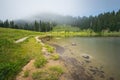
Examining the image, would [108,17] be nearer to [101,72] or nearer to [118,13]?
[118,13]

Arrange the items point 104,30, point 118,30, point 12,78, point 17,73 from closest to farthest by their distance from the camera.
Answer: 1. point 12,78
2. point 17,73
3. point 118,30
4. point 104,30

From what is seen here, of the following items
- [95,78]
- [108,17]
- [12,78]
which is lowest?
[95,78]

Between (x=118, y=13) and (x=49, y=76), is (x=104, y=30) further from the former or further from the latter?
(x=49, y=76)

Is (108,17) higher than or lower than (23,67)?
higher

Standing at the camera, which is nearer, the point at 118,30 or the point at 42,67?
the point at 42,67

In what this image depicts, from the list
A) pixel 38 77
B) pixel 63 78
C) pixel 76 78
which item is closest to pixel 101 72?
pixel 76 78

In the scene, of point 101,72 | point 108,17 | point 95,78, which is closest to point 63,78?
point 95,78

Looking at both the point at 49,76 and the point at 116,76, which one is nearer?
the point at 49,76

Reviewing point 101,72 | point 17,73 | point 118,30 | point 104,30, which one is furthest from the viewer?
point 104,30

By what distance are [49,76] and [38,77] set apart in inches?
49.9

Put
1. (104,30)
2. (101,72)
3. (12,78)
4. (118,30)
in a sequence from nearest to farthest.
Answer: (12,78) → (101,72) → (118,30) → (104,30)

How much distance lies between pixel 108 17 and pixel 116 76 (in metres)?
148

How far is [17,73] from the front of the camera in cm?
1631

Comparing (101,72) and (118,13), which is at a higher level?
(118,13)
